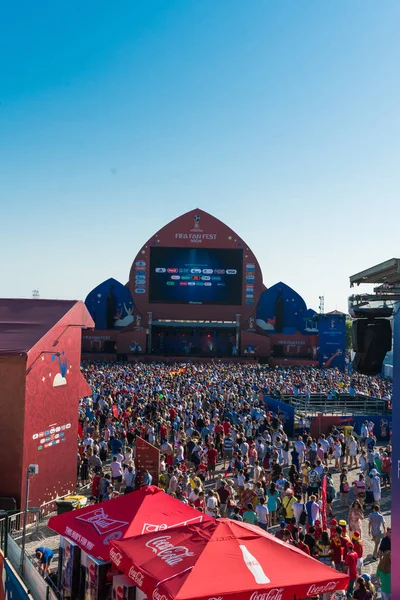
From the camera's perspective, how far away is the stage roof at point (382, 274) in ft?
18.8

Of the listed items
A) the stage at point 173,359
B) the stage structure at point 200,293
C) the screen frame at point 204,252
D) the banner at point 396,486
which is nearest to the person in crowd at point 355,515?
the banner at point 396,486

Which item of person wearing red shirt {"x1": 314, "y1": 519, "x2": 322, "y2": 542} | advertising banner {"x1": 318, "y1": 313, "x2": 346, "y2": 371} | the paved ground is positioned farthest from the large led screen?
person wearing red shirt {"x1": 314, "y1": 519, "x2": 322, "y2": 542}

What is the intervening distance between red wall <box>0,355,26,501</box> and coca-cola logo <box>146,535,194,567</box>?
6.08m

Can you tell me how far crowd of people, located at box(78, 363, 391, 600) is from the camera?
9031 mm

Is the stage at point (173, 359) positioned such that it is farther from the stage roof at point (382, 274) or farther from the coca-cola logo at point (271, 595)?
the coca-cola logo at point (271, 595)

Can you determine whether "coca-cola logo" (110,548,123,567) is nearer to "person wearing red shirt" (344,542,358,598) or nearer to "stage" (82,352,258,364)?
"person wearing red shirt" (344,542,358,598)

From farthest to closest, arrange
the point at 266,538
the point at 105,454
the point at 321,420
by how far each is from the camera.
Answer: the point at 321,420
the point at 105,454
the point at 266,538

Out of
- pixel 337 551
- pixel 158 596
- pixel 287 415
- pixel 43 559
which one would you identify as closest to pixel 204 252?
pixel 287 415

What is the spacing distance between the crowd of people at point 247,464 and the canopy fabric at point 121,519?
1906 mm

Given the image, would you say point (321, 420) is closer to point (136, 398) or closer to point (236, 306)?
point (136, 398)

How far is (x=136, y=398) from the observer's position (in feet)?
74.0

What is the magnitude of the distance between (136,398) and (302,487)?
11456mm

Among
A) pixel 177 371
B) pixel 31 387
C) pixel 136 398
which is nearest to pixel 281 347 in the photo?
pixel 177 371

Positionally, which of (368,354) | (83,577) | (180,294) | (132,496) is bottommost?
(83,577)
